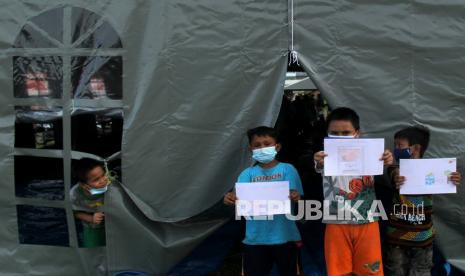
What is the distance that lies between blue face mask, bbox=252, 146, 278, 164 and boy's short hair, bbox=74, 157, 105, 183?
48.6 inches

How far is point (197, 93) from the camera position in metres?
3.68

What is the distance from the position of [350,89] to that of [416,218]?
1058mm

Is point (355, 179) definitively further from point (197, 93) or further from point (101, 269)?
point (101, 269)

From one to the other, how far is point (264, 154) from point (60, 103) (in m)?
1.70

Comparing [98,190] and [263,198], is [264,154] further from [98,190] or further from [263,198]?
[98,190]

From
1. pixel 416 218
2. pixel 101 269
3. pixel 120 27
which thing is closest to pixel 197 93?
pixel 120 27

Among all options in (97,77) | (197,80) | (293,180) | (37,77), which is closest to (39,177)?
(37,77)

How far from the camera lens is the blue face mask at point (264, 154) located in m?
3.28

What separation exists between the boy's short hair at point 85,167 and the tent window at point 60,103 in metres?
0.12

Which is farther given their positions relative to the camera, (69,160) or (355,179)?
(69,160)

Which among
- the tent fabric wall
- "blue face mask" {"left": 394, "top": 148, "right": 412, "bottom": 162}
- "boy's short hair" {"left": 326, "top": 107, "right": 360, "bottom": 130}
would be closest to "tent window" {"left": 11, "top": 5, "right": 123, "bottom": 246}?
the tent fabric wall

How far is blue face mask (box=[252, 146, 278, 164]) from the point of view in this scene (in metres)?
3.28

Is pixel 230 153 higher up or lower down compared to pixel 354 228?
higher up

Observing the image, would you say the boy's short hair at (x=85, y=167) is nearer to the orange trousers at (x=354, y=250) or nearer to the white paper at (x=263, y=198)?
the white paper at (x=263, y=198)
